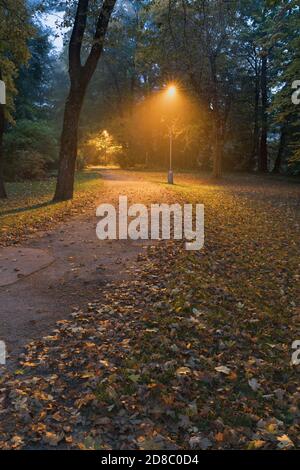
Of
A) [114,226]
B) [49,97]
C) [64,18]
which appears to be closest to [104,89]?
[49,97]

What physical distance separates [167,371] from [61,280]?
3328 millimetres

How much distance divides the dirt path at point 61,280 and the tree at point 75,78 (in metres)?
4.14

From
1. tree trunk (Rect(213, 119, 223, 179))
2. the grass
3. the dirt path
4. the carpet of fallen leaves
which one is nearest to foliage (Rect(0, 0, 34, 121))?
the grass

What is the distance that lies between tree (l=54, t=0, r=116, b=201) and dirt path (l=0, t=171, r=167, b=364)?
13.6 ft

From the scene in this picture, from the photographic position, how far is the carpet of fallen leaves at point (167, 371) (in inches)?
153

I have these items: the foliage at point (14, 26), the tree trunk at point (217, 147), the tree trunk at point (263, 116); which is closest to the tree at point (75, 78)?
the foliage at point (14, 26)

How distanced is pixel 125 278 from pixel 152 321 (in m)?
1.85

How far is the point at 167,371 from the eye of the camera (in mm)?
4836

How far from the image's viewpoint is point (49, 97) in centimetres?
4544

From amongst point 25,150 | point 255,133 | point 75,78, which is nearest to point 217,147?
point 255,133

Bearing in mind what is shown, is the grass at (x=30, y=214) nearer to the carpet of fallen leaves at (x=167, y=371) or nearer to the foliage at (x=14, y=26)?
the carpet of fallen leaves at (x=167, y=371)

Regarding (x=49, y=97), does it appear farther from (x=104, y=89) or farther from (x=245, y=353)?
(x=245, y=353)

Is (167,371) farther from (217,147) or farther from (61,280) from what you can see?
(217,147)

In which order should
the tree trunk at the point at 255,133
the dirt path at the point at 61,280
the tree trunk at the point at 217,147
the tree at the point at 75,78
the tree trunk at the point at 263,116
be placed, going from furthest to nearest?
the tree trunk at the point at 255,133 → the tree trunk at the point at 263,116 → the tree trunk at the point at 217,147 → the tree at the point at 75,78 → the dirt path at the point at 61,280
